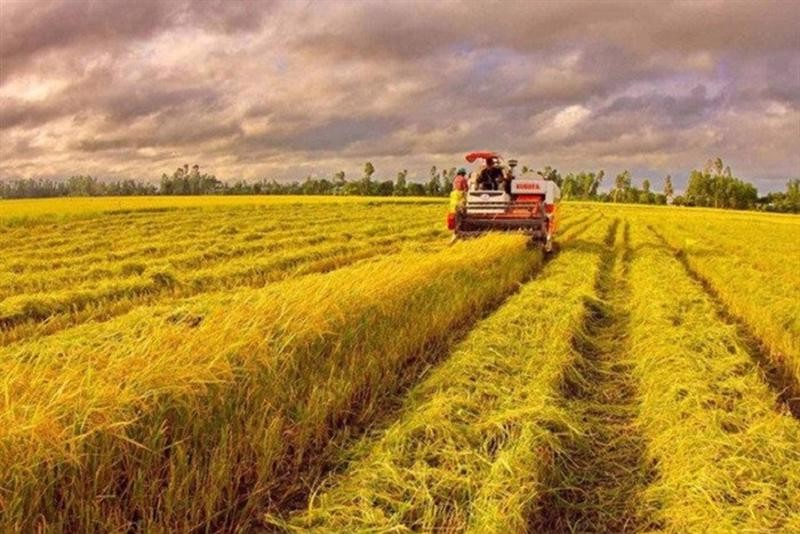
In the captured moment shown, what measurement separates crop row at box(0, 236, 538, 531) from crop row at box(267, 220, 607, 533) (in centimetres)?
40

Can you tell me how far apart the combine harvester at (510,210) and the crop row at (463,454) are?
9636mm

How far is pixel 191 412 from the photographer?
→ 3973 mm

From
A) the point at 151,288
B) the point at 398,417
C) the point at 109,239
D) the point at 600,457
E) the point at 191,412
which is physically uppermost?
the point at 109,239

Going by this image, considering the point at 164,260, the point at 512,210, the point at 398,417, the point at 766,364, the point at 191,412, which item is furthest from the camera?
the point at 512,210

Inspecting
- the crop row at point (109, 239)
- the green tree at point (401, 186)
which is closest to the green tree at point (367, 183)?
the green tree at point (401, 186)

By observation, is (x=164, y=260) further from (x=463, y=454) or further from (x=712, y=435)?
(x=712, y=435)

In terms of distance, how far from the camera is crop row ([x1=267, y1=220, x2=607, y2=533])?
3566 mm

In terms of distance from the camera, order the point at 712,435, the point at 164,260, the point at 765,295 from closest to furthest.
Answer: the point at 712,435, the point at 765,295, the point at 164,260

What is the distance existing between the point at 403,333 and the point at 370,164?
315ft

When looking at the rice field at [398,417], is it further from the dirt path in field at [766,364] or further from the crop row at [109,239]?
the crop row at [109,239]

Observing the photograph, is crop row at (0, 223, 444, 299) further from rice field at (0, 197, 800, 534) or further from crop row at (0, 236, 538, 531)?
crop row at (0, 236, 538, 531)

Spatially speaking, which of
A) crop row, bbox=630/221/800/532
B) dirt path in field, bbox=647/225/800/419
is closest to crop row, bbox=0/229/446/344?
crop row, bbox=630/221/800/532

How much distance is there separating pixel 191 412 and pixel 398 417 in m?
1.69

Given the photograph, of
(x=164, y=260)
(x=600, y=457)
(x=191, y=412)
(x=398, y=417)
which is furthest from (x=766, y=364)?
(x=164, y=260)
